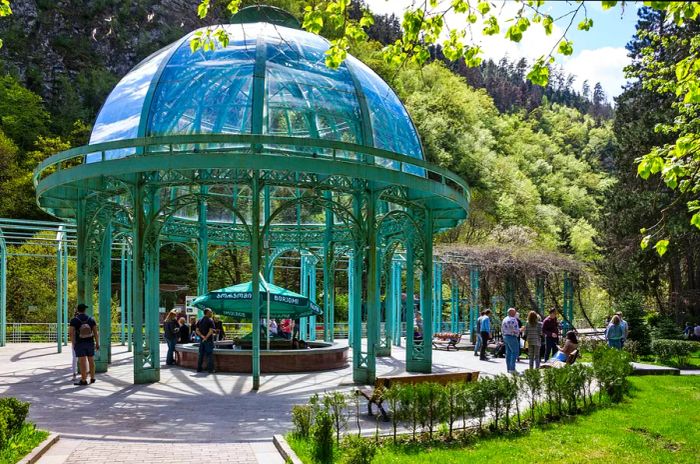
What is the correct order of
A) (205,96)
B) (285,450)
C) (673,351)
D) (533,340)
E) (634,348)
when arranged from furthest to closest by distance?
(634,348), (673,351), (533,340), (205,96), (285,450)

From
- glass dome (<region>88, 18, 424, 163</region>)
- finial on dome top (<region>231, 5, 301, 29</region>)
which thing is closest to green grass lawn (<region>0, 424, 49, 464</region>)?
glass dome (<region>88, 18, 424, 163</region>)

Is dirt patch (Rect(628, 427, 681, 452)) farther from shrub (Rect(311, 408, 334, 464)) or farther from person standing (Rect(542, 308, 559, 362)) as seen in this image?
person standing (Rect(542, 308, 559, 362))

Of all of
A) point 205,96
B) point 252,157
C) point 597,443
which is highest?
point 205,96

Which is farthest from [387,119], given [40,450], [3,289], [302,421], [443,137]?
[443,137]

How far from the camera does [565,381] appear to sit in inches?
450

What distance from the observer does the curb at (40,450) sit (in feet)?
25.3

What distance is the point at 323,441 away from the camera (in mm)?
8102

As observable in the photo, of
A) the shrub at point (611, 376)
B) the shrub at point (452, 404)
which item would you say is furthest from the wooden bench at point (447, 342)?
the shrub at point (452, 404)

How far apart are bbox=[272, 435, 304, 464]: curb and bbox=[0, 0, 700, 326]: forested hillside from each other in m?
28.9

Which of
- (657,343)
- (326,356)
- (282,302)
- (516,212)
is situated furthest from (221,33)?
(516,212)

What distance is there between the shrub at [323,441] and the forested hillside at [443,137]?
95.6 ft

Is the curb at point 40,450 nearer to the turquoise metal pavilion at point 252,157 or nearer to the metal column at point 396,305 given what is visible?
the turquoise metal pavilion at point 252,157

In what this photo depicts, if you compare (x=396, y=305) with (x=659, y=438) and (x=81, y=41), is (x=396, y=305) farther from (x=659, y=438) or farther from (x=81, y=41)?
(x=81, y=41)

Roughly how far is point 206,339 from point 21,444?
340 inches
